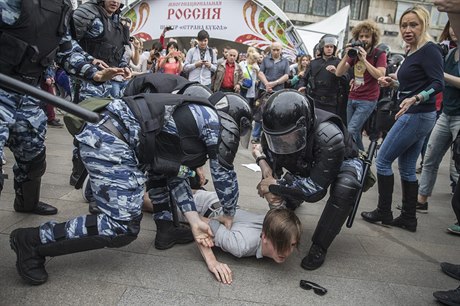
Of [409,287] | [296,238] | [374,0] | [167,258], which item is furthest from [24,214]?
[374,0]

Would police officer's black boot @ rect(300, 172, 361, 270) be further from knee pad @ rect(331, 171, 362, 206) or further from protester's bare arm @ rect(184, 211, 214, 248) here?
protester's bare arm @ rect(184, 211, 214, 248)

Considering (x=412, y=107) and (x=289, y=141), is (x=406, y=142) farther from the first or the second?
(x=289, y=141)

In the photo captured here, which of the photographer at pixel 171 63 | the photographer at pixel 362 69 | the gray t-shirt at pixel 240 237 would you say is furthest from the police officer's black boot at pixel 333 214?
the photographer at pixel 171 63

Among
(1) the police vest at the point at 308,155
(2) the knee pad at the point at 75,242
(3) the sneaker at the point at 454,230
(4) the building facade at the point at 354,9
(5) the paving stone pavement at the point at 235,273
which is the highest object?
(4) the building facade at the point at 354,9

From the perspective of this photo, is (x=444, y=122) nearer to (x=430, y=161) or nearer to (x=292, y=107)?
(x=430, y=161)

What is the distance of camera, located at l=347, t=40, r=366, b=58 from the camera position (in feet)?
11.5

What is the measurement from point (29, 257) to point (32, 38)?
3.47ft

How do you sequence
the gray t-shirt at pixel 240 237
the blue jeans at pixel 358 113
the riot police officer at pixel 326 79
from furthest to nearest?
the riot police officer at pixel 326 79 → the blue jeans at pixel 358 113 → the gray t-shirt at pixel 240 237

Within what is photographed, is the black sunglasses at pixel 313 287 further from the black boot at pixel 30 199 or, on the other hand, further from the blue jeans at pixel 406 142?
the black boot at pixel 30 199

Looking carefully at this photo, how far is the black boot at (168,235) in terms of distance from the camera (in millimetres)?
2252

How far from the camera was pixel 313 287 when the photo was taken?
193 centimetres

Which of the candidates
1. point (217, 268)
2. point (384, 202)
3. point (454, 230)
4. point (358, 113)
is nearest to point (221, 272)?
point (217, 268)

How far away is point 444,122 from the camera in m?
3.22

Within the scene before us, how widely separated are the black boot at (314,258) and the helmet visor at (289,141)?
2.02ft
